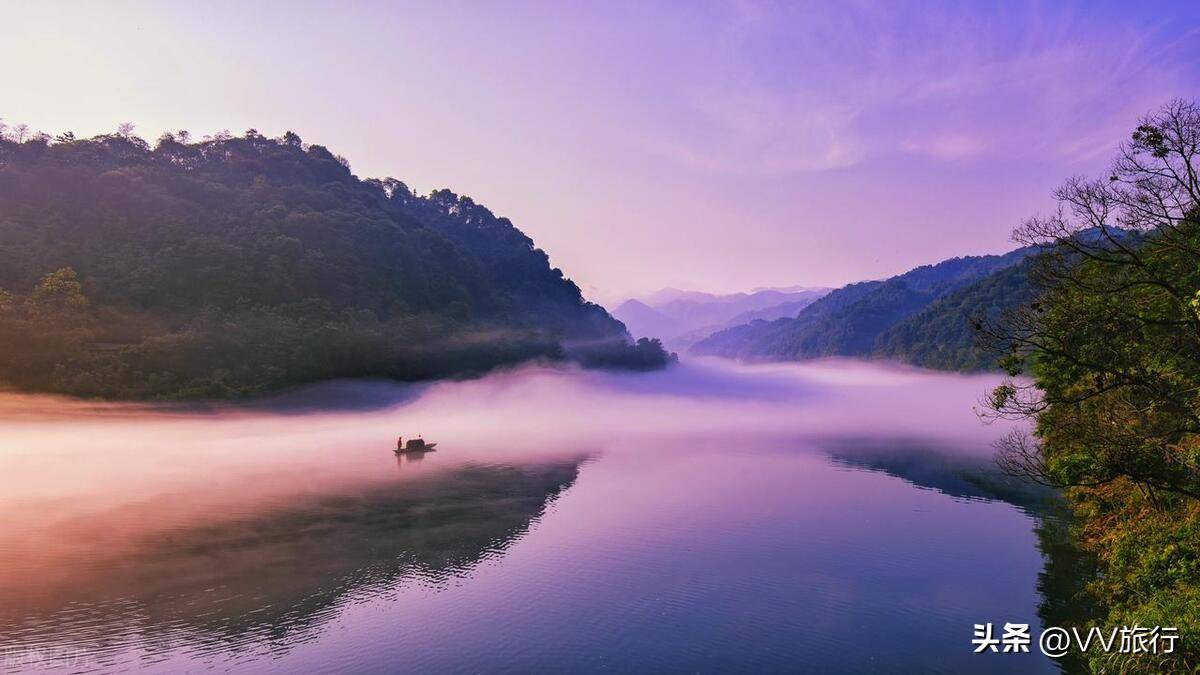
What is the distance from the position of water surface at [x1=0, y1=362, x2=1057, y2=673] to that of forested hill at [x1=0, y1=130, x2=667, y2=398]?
34.4ft

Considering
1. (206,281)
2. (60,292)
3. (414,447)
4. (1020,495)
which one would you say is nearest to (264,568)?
(414,447)

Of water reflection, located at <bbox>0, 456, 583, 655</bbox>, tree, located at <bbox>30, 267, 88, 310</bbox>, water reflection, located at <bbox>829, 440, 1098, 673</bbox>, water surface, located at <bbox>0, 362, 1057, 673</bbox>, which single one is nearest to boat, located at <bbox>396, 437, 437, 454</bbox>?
water surface, located at <bbox>0, 362, 1057, 673</bbox>

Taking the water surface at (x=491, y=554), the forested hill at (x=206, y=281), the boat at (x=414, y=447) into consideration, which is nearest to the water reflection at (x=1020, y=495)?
the water surface at (x=491, y=554)

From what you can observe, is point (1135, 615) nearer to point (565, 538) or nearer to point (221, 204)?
point (565, 538)

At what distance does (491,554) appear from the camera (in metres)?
37.7

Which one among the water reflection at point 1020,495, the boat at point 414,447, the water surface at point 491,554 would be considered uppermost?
the boat at point 414,447

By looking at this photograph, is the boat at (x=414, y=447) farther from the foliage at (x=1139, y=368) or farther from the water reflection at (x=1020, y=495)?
the foliage at (x=1139, y=368)

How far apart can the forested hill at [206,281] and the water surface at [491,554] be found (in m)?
10.5

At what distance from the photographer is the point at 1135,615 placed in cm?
1809

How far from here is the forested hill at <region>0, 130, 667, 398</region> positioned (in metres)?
90.9

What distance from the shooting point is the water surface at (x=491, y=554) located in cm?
2430

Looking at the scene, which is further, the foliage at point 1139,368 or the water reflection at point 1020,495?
the water reflection at point 1020,495

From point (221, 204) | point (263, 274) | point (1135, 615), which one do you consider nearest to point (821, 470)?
point (1135, 615)

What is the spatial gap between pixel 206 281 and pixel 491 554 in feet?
307
